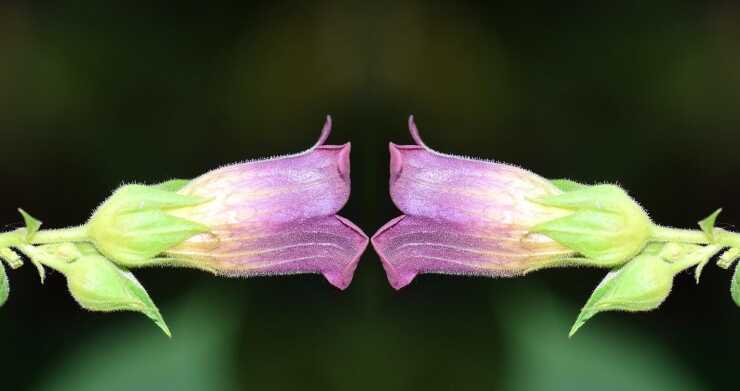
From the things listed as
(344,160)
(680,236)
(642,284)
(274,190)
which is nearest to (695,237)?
(680,236)

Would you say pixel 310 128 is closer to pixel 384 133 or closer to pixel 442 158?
pixel 384 133

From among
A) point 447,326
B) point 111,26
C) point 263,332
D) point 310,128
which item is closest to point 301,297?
point 263,332

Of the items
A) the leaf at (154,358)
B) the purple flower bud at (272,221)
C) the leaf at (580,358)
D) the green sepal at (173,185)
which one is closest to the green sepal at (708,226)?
the purple flower bud at (272,221)

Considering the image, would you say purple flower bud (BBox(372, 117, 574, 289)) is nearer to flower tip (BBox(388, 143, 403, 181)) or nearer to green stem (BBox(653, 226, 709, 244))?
flower tip (BBox(388, 143, 403, 181))

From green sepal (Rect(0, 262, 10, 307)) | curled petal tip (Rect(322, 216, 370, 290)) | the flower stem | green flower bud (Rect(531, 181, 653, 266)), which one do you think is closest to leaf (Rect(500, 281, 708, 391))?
green flower bud (Rect(531, 181, 653, 266))

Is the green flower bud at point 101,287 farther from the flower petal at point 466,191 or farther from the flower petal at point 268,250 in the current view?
the flower petal at point 466,191

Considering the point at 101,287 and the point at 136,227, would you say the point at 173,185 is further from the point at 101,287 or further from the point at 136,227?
the point at 101,287
